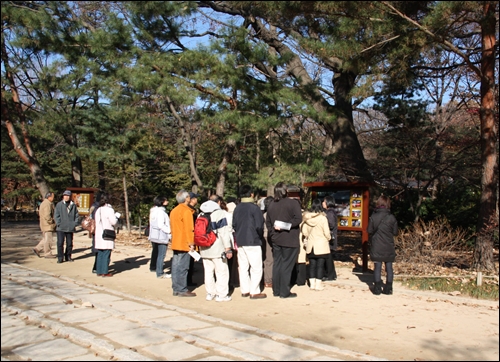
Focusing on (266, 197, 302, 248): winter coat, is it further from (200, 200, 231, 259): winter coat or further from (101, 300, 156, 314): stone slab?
(101, 300, 156, 314): stone slab

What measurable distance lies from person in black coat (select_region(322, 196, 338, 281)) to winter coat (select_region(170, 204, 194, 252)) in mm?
2880

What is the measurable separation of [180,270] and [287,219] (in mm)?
1946

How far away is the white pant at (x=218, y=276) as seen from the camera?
7922 millimetres

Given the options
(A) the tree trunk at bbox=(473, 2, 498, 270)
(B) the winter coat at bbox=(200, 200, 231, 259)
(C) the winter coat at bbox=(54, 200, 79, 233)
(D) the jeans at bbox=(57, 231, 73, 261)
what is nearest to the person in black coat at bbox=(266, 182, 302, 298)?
(B) the winter coat at bbox=(200, 200, 231, 259)

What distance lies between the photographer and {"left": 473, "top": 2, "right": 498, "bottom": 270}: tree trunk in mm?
10039

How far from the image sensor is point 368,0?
9.52 m

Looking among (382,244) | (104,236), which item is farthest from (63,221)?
(382,244)

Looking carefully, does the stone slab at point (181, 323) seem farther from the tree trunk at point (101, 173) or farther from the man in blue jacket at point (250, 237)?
the tree trunk at point (101, 173)

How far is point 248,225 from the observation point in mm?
7957

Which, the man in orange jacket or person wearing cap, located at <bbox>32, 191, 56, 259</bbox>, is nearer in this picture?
the man in orange jacket

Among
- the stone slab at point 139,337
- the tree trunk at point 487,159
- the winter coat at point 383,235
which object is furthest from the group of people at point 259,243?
the tree trunk at point 487,159

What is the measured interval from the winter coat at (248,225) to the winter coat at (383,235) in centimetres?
190

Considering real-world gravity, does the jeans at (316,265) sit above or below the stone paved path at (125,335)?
above

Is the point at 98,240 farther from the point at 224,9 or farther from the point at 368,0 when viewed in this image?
the point at 224,9
